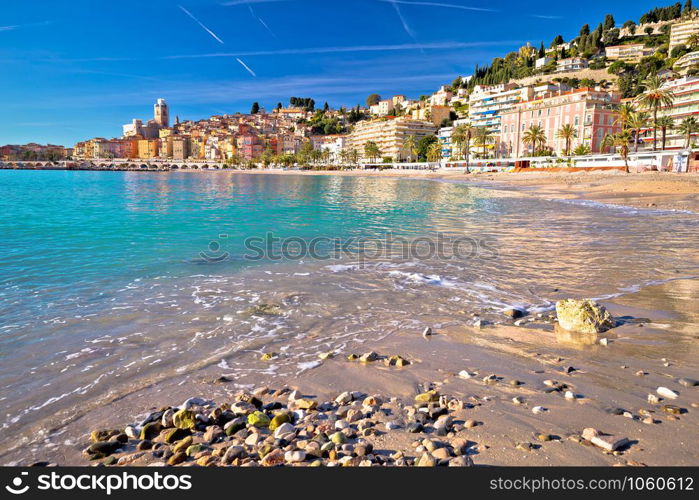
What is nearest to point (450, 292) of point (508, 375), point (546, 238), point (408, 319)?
point (408, 319)

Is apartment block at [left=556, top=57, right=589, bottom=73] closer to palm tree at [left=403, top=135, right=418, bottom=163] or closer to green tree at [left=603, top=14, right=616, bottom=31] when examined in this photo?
green tree at [left=603, top=14, right=616, bottom=31]

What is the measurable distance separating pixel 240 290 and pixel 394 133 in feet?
506

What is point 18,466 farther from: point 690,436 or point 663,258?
point 663,258

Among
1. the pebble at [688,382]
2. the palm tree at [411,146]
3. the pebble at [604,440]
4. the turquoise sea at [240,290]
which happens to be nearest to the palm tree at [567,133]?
the palm tree at [411,146]

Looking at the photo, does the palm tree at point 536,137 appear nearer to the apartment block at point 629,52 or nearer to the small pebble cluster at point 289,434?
the apartment block at point 629,52

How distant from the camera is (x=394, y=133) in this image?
511 feet

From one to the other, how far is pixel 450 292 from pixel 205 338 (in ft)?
16.9

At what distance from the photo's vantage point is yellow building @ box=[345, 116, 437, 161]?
155625 millimetres

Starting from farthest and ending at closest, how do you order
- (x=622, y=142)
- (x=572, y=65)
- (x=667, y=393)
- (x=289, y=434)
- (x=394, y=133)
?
(x=572, y=65) → (x=394, y=133) → (x=622, y=142) → (x=667, y=393) → (x=289, y=434)

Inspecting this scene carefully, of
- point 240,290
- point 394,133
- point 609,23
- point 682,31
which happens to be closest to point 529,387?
point 240,290

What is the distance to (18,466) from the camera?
11.9 ft

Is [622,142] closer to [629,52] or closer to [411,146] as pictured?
[411,146]

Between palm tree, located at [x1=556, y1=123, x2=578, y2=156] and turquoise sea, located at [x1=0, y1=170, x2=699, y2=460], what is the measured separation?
77.7 meters

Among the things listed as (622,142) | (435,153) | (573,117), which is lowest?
(622,142)
